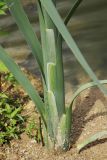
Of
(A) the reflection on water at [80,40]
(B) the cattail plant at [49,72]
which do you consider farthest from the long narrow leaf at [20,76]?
(A) the reflection on water at [80,40]

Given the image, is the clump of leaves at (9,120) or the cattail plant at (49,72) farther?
the clump of leaves at (9,120)

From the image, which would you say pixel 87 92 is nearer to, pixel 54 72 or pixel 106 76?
pixel 106 76

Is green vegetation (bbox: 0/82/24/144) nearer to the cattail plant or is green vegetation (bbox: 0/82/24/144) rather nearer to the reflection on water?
the cattail plant

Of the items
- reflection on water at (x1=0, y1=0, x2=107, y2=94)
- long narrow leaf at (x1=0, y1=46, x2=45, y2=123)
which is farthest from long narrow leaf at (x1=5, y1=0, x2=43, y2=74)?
reflection on water at (x1=0, y1=0, x2=107, y2=94)

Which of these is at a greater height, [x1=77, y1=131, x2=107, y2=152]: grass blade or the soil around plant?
[x1=77, y1=131, x2=107, y2=152]: grass blade

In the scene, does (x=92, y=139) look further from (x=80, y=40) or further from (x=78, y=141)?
(x=80, y=40)

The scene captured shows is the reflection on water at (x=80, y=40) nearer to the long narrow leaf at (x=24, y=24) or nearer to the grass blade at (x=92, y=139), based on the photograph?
the grass blade at (x=92, y=139)
